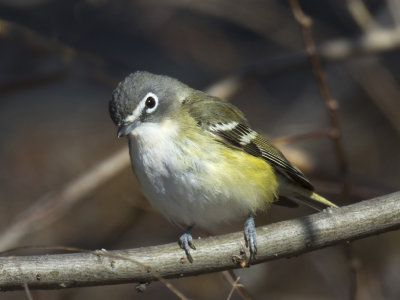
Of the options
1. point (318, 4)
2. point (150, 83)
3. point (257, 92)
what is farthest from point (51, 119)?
point (150, 83)

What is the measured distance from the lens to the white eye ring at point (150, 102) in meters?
4.46

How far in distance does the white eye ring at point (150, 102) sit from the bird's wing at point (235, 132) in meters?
0.31

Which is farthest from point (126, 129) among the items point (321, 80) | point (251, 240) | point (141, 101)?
point (321, 80)

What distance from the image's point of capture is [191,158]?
4344 millimetres

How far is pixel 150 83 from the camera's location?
4.62m

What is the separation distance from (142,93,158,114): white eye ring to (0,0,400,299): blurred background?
4.41 ft

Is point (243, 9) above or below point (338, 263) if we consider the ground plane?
above

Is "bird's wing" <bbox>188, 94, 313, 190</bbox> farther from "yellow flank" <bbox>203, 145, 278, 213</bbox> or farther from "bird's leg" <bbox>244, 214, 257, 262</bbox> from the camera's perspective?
"bird's leg" <bbox>244, 214, 257, 262</bbox>

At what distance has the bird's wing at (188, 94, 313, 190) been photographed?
4703 mm

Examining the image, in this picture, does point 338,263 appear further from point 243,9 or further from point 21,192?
point 21,192

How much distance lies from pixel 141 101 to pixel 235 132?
848 millimetres

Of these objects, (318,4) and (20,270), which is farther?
(318,4)

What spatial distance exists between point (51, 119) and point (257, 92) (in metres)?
3.82

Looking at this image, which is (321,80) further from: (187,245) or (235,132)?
(187,245)
